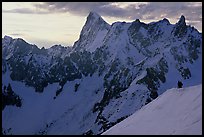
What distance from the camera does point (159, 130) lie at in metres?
27.0

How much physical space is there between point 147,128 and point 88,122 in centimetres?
16027

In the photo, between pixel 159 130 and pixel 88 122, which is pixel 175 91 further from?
pixel 88 122

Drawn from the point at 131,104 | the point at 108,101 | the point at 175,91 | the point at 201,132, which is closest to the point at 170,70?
the point at 108,101

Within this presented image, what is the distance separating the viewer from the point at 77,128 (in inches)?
7475

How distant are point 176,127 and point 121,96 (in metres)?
142

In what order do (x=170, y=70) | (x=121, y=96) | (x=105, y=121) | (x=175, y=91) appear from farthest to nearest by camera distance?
1. (x=170, y=70)
2. (x=121, y=96)
3. (x=105, y=121)
4. (x=175, y=91)

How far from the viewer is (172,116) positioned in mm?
29188

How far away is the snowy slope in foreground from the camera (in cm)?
2553

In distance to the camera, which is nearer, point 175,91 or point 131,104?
point 175,91

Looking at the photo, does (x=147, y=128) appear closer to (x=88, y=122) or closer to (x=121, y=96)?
(x=121, y=96)

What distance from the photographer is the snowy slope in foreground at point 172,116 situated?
25.5 metres

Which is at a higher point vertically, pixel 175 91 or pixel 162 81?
pixel 175 91

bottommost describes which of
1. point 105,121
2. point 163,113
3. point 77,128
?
point 77,128

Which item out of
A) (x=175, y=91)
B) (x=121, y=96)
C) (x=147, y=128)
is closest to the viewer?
(x=147, y=128)
